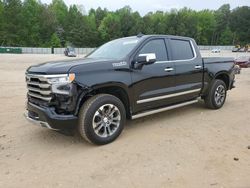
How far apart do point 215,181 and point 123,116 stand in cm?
197

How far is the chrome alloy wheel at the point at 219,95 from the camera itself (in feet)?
23.7

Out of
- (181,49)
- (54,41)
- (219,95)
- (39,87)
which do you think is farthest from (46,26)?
(39,87)

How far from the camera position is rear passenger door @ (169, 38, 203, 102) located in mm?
6117

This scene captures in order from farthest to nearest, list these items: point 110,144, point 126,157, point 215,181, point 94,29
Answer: point 94,29 < point 110,144 < point 126,157 < point 215,181

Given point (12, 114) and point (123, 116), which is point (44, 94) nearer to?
point (123, 116)

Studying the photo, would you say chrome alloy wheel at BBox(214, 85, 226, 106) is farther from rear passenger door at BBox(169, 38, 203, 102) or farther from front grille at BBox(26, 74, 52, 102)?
front grille at BBox(26, 74, 52, 102)

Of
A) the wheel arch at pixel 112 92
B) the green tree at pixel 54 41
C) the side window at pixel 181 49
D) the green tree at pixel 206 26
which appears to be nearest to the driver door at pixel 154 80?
the wheel arch at pixel 112 92

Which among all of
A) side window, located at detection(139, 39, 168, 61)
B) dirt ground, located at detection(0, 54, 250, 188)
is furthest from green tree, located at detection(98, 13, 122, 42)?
dirt ground, located at detection(0, 54, 250, 188)

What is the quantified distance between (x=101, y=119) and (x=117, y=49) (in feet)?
5.30

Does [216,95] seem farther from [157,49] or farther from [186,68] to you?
[157,49]

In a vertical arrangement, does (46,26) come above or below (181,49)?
above

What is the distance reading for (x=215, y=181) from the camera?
3.65 meters

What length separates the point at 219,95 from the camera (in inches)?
289

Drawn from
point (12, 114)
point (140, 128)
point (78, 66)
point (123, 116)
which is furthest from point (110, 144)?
point (12, 114)
